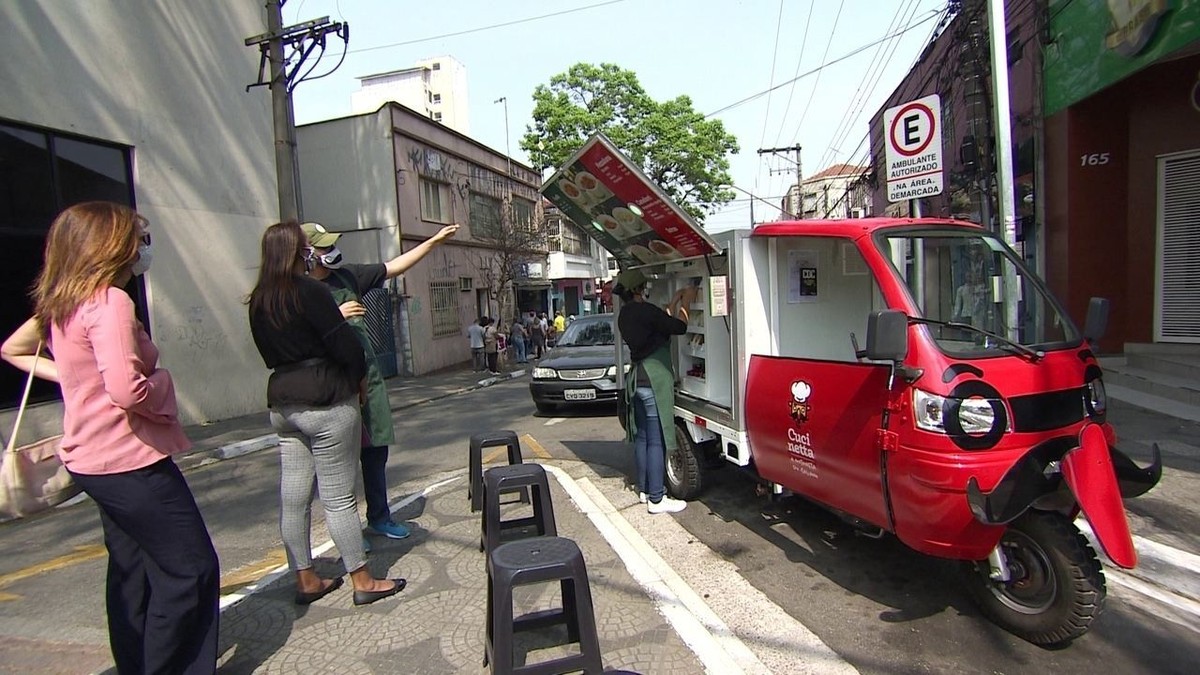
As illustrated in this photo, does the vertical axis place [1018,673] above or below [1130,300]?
below

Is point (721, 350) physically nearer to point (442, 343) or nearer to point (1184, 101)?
point (1184, 101)

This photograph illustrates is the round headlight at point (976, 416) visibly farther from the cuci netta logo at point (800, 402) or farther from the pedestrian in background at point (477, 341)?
the pedestrian in background at point (477, 341)

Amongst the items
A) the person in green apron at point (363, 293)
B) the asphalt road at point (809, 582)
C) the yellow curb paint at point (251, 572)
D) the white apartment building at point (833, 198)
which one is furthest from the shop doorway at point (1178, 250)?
the yellow curb paint at point (251, 572)

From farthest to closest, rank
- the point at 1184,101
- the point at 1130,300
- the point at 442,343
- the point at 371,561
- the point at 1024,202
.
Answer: the point at 442,343
the point at 1024,202
the point at 1130,300
the point at 1184,101
the point at 371,561

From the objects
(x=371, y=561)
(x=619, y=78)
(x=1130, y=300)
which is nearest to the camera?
(x=371, y=561)

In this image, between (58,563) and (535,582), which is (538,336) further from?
(535,582)

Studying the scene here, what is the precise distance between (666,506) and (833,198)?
Result: 4250 centimetres

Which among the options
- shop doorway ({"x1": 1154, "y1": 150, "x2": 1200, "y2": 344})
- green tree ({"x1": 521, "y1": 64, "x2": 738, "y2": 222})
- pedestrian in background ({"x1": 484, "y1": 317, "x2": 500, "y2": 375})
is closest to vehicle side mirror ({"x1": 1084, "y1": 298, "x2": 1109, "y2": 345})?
shop doorway ({"x1": 1154, "y1": 150, "x2": 1200, "y2": 344})

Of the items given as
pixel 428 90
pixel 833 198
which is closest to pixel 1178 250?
pixel 833 198

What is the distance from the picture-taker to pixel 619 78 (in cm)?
2939

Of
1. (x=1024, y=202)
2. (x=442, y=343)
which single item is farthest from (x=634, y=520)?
(x=442, y=343)

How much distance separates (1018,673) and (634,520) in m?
2.58

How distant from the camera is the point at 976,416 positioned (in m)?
2.86

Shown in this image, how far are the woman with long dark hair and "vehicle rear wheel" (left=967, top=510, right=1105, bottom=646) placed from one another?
3.12 metres
